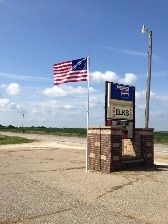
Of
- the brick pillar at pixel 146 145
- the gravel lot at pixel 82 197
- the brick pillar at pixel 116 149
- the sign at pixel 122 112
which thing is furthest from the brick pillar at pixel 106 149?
the brick pillar at pixel 146 145

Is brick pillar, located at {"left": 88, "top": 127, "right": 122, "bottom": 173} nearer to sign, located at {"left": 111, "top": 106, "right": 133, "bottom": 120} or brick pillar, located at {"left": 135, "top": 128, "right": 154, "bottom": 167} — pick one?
sign, located at {"left": 111, "top": 106, "right": 133, "bottom": 120}

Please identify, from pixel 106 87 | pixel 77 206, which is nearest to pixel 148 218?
pixel 77 206

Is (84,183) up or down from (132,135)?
down

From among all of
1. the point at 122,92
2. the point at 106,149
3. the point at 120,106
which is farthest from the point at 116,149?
the point at 122,92

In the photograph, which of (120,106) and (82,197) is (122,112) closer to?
(120,106)

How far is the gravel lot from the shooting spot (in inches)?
326

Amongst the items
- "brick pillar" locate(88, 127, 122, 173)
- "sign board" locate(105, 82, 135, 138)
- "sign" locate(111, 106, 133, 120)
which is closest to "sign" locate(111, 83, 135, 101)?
"sign board" locate(105, 82, 135, 138)

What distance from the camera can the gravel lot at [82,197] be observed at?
828 cm

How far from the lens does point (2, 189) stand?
37.4 feet

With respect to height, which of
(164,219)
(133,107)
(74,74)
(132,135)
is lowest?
(164,219)

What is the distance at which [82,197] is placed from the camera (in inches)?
407

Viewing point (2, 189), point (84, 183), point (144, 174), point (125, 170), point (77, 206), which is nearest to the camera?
point (77, 206)

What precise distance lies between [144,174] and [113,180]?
1.96m

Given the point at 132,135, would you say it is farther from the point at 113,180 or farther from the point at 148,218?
the point at 148,218
